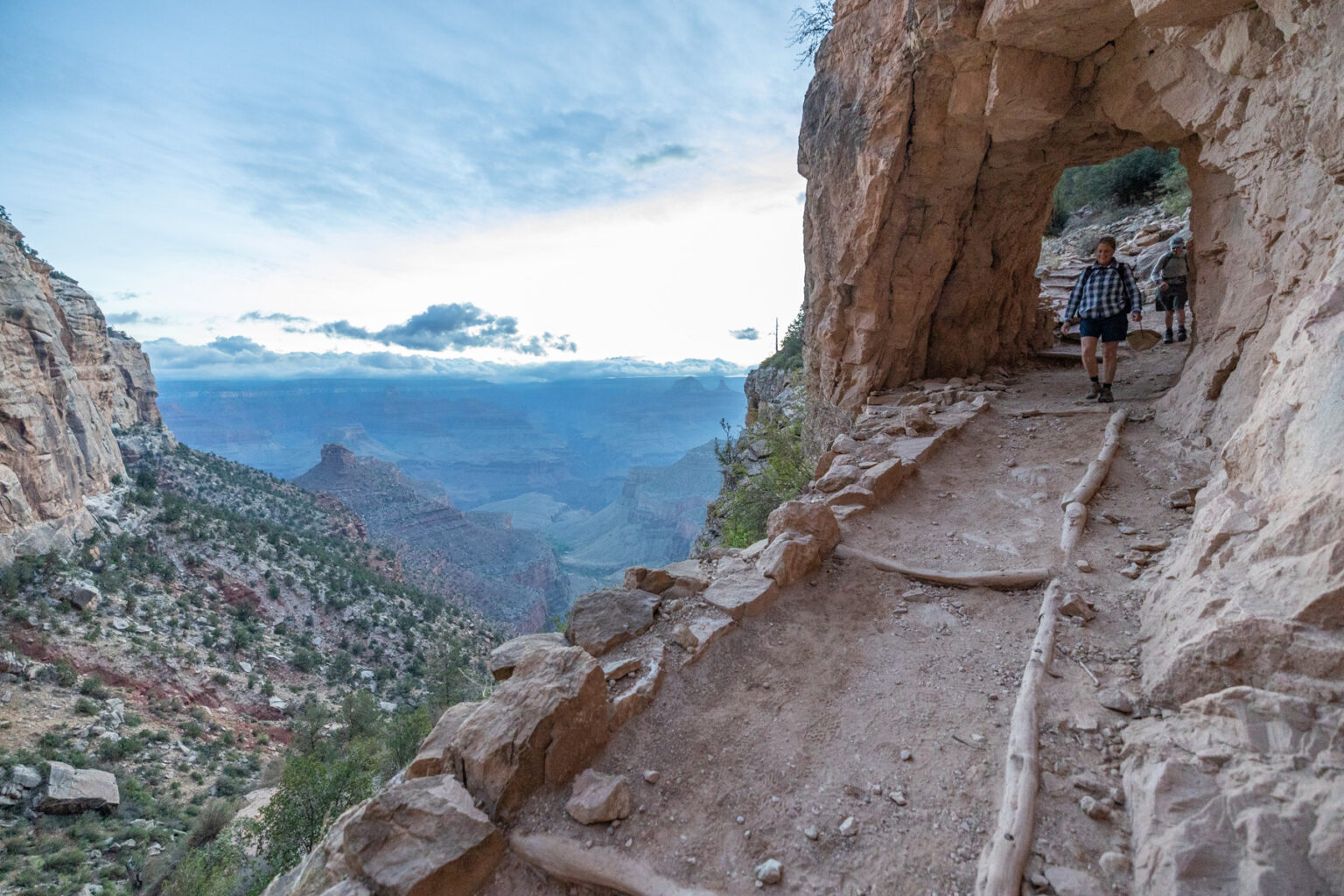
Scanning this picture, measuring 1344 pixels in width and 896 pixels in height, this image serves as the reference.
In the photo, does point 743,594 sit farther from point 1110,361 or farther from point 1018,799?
point 1110,361

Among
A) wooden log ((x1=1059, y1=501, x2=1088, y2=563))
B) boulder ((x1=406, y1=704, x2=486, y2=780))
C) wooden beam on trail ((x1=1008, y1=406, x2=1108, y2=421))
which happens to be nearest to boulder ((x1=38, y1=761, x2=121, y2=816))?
boulder ((x1=406, y1=704, x2=486, y2=780))

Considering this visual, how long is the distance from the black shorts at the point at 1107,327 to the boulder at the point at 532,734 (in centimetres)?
652

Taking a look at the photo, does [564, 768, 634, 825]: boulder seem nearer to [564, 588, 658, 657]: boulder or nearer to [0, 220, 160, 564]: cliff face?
[564, 588, 658, 657]: boulder

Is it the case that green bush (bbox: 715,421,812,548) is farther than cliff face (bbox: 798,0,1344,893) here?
Yes

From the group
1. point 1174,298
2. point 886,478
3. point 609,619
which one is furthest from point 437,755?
point 1174,298

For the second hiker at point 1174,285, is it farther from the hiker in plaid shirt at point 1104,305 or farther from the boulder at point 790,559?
the boulder at point 790,559

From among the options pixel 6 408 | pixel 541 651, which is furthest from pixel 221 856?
pixel 6 408

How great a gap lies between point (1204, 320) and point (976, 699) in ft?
17.3

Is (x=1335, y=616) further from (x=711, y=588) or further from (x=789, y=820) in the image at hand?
(x=711, y=588)

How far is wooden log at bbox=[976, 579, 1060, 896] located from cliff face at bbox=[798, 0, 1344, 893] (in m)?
0.31

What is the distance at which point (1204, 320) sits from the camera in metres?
5.82

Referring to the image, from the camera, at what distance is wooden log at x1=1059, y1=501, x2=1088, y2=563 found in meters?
3.96

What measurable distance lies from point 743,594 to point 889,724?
47.1 inches

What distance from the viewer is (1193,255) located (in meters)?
6.66
